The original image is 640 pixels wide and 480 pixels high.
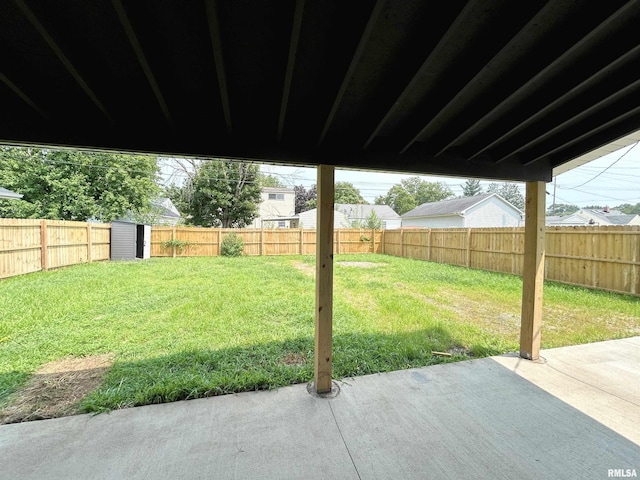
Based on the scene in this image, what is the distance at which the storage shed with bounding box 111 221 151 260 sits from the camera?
1059 cm

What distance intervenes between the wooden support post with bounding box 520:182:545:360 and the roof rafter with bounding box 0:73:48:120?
13.1 feet

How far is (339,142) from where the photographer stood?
7.82ft

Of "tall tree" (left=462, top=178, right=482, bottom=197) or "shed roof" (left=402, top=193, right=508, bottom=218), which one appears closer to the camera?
"shed roof" (left=402, top=193, right=508, bottom=218)

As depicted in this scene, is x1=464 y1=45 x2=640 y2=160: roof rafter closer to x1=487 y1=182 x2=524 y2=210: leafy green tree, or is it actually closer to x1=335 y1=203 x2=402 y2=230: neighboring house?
x1=335 y1=203 x2=402 y2=230: neighboring house

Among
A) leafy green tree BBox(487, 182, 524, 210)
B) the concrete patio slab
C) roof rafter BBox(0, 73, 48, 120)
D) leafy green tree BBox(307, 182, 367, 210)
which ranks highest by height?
leafy green tree BBox(487, 182, 524, 210)

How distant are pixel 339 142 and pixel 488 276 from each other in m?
7.71

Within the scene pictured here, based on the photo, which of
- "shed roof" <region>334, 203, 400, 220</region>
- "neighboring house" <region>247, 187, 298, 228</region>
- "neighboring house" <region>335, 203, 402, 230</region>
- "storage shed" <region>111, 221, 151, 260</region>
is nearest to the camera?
"storage shed" <region>111, 221, 151, 260</region>

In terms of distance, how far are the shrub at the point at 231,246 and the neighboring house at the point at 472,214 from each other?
1301 centimetres

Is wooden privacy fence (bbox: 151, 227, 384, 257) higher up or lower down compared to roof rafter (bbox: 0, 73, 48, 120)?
lower down

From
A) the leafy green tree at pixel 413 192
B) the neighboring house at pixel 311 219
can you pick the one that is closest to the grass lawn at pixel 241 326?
the neighboring house at pixel 311 219

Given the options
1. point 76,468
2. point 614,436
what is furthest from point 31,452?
point 614,436

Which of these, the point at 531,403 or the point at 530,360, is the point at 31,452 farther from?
the point at 530,360

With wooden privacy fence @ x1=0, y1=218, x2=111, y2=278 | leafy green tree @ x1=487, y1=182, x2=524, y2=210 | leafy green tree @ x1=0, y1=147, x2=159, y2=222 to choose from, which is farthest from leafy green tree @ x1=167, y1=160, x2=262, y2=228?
leafy green tree @ x1=487, y1=182, x2=524, y2=210

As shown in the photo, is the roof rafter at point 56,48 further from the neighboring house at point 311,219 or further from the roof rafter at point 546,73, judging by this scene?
the neighboring house at point 311,219
